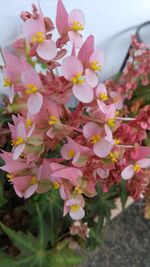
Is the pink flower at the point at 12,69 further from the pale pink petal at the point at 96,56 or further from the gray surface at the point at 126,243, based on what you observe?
the gray surface at the point at 126,243

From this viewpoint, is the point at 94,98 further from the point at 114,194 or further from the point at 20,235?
the point at 114,194

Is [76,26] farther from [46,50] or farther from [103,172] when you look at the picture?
[103,172]

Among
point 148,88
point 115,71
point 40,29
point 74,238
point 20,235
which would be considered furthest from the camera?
point 115,71

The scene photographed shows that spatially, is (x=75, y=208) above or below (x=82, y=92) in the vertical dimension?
below

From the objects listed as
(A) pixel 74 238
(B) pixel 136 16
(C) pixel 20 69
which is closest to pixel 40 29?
(C) pixel 20 69

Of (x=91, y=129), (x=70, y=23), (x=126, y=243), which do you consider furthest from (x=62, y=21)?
(x=126, y=243)

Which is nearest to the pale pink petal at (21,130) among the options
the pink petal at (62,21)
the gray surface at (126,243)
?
the pink petal at (62,21)
